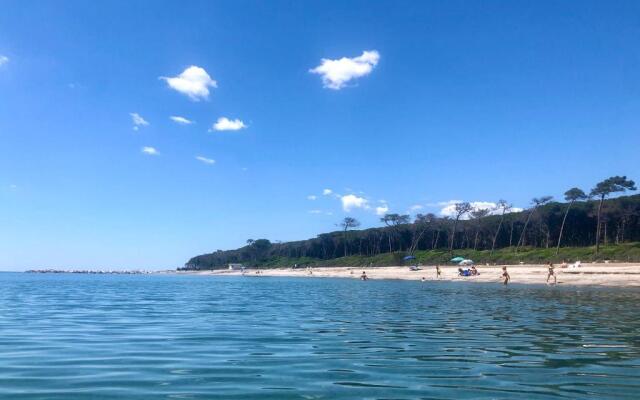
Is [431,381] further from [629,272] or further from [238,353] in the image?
[629,272]

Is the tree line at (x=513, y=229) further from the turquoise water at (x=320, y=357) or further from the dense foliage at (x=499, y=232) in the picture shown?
the turquoise water at (x=320, y=357)

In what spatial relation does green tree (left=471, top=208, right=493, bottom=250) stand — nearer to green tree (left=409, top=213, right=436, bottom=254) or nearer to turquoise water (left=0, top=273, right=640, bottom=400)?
green tree (left=409, top=213, right=436, bottom=254)

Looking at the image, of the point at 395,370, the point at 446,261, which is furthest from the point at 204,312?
the point at 446,261

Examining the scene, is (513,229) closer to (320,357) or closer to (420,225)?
(420,225)

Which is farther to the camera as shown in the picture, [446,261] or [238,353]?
[446,261]

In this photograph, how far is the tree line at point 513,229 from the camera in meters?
101

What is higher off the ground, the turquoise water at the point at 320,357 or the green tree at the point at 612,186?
the green tree at the point at 612,186

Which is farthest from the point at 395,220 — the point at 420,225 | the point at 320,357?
the point at 320,357

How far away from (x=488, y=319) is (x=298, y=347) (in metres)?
9.85

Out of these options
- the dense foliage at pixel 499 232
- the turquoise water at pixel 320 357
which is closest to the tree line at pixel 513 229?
the dense foliage at pixel 499 232

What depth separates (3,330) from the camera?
16.7m

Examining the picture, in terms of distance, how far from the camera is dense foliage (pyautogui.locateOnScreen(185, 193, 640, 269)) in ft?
344

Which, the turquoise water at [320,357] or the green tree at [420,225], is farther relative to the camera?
the green tree at [420,225]

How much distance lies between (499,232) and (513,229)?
3.35m
